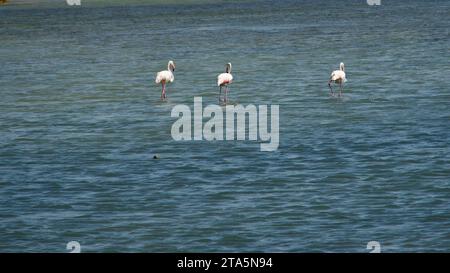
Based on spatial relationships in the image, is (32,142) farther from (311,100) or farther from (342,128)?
(311,100)

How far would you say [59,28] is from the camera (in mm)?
106750

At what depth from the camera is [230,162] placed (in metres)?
28.0

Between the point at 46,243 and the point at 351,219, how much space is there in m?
5.67

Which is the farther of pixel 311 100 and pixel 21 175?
pixel 311 100

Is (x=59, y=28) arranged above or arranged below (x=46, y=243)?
above

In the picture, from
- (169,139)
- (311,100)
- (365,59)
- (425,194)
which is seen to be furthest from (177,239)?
(365,59)

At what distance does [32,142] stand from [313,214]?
11842 mm

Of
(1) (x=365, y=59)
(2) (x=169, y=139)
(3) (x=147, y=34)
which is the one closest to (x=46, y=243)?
(2) (x=169, y=139)

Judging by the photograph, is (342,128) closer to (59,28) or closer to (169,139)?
(169,139)

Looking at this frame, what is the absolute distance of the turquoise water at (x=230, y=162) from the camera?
70.0 ft

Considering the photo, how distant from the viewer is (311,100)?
1554 inches

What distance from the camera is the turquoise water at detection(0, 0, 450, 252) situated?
21328 millimetres
